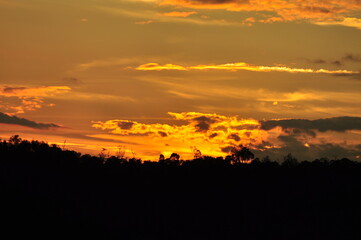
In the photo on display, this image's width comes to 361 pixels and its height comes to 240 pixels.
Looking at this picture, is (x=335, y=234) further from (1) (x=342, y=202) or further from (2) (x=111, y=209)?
(2) (x=111, y=209)

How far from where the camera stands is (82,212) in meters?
181

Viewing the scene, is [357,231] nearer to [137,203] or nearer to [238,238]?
[238,238]

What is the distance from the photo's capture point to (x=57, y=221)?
173250 mm

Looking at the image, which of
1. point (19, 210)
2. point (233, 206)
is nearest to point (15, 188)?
point (19, 210)

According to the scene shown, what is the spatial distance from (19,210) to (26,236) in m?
16.2

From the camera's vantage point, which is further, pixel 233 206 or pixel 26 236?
pixel 233 206

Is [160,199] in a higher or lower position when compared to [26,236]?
higher

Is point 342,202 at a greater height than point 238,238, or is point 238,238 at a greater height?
point 342,202

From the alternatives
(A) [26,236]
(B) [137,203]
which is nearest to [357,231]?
(B) [137,203]

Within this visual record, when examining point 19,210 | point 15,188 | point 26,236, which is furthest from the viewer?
point 15,188

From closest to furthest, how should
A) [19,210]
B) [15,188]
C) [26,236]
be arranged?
[26,236], [19,210], [15,188]

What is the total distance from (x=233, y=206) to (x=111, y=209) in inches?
1494

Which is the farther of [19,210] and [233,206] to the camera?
[233,206]

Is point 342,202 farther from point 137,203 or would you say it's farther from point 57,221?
point 57,221
